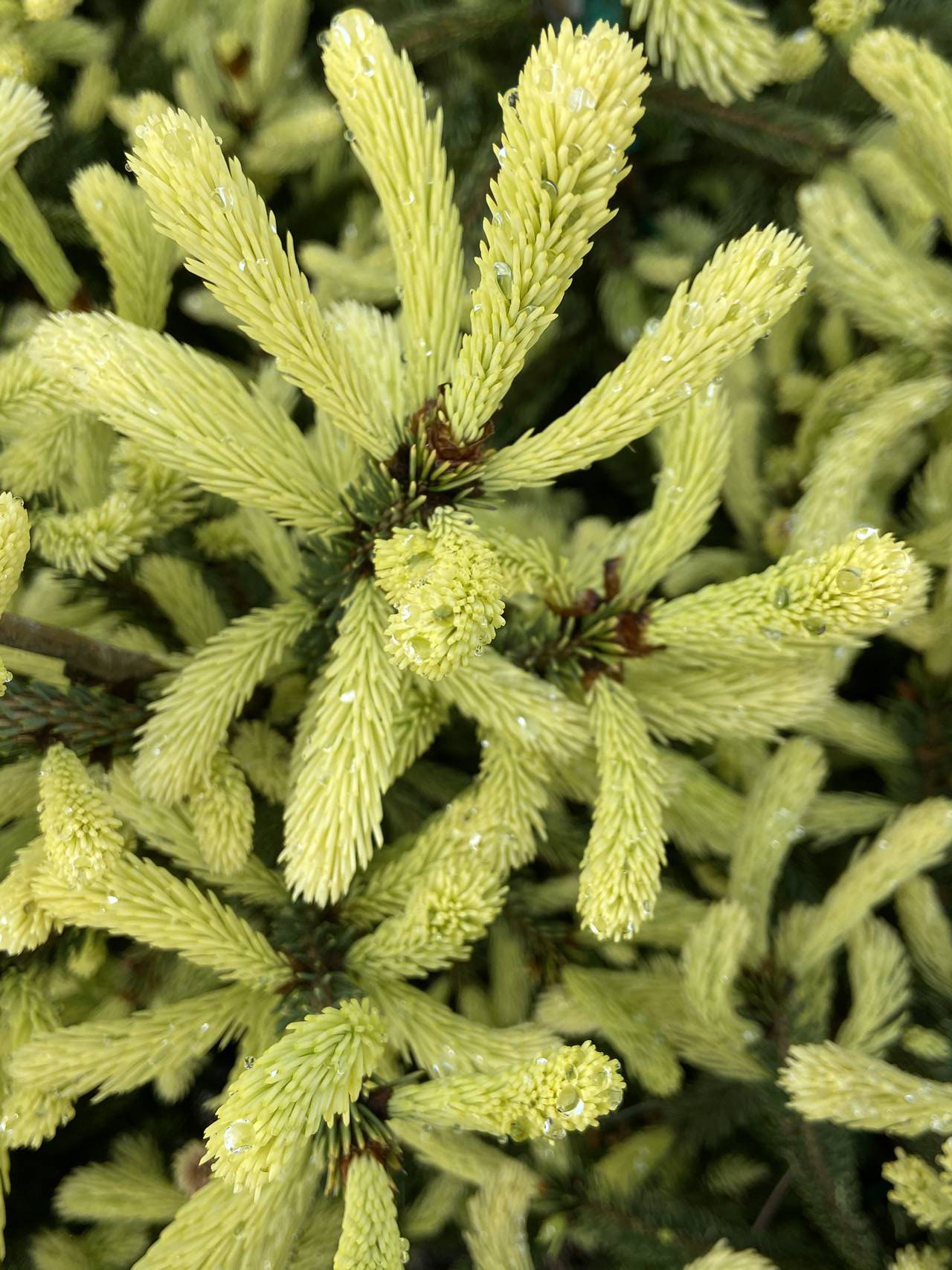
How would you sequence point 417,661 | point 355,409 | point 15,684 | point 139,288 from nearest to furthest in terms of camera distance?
point 417,661, point 355,409, point 15,684, point 139,288

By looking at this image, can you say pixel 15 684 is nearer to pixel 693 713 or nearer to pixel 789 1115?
pixel 693 713

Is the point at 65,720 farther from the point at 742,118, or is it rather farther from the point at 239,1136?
the point at 742,118

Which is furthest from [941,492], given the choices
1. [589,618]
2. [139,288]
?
[139,288]

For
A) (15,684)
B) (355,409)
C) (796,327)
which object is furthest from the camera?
(796,327)

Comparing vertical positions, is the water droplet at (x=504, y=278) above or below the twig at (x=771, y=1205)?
above

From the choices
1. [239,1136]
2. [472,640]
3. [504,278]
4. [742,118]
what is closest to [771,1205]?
[239,1136]

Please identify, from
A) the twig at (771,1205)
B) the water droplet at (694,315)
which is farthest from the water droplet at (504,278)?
the twig at (771,1205)

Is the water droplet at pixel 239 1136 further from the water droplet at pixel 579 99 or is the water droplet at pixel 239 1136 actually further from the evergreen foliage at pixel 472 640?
the water droplet at pixel 579 99

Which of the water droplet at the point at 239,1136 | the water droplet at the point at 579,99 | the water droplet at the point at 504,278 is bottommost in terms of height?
the water droplet at the point at 239,1136

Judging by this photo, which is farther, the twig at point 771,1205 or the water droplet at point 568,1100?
the twig at point 771,1205
